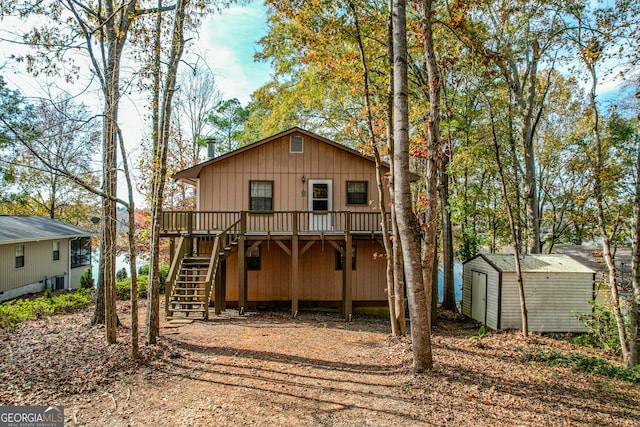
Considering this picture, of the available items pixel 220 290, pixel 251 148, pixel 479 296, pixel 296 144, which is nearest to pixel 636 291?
pixel 479 296

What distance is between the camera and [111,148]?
6941 millimetres

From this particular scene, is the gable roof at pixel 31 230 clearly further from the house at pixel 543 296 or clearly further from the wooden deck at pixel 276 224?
the house at pixel 543 296

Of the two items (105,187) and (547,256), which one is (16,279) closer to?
(105,187)

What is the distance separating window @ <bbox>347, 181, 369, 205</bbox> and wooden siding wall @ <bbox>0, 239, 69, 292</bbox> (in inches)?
570

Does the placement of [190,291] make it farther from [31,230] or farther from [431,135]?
[31,230]

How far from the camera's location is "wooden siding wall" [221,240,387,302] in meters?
13.4

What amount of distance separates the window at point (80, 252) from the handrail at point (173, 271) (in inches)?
541

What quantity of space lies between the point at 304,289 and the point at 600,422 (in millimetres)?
9525

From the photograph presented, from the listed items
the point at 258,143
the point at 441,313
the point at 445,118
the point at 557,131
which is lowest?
the point at 441,313

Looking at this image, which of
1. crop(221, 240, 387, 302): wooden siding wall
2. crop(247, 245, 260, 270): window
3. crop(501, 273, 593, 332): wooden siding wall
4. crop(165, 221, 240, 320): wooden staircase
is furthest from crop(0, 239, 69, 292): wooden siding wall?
crop(501, 273, 593, 332): wooden siding wall

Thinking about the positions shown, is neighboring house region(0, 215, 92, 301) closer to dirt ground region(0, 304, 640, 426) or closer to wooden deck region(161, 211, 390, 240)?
wooden deck region(161, 211, 390, 240)

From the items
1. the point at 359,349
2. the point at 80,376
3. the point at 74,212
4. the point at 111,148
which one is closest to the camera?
the point at 80,376

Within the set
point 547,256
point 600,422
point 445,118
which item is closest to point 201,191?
point 445,118

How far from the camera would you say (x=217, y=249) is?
36.8 ft
